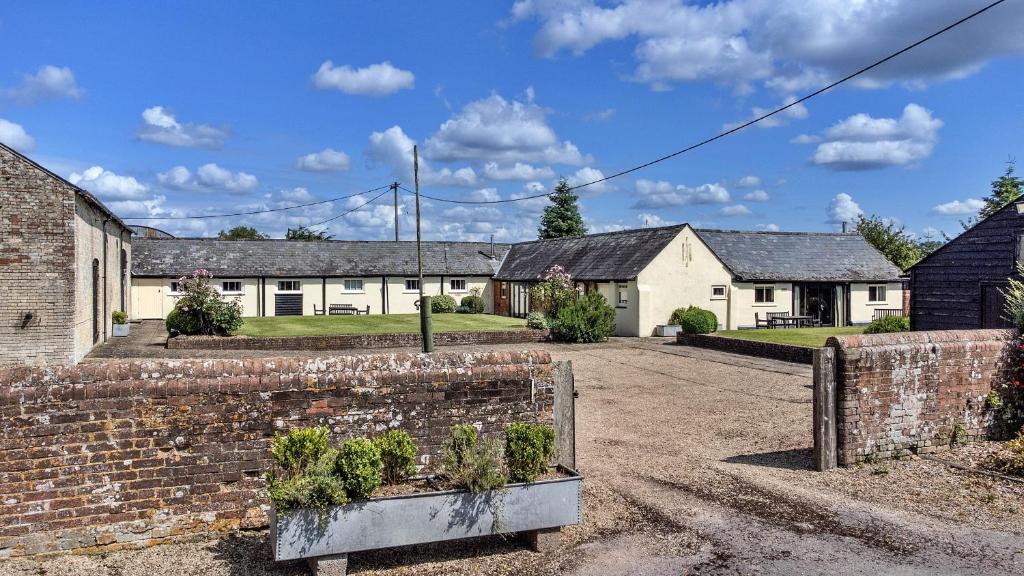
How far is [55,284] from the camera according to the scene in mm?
18719

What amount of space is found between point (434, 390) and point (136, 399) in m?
2.75

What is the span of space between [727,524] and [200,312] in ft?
76.9

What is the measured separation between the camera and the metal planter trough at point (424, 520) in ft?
19.2

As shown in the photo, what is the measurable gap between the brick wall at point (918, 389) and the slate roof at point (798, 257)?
23.2 metres

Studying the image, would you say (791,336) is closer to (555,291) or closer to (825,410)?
(555,291)

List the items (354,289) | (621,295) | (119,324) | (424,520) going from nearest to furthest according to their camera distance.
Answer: (424,520), (119,324), (621,295), (354,289)

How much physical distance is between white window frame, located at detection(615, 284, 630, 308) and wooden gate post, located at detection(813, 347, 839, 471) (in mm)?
22682

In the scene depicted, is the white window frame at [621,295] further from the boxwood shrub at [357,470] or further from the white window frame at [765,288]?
the boxwood shrub at [357,470]

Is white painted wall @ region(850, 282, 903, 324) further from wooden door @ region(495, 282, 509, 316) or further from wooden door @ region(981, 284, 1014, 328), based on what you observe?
wooden door @ region(495, 282, 509, 316)

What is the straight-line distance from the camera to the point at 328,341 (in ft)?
86.2

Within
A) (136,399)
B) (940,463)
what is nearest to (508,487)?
(136,399)

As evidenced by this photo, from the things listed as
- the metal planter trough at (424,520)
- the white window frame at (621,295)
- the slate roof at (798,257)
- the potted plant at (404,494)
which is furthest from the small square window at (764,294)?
the metal planter trough at (424,520)

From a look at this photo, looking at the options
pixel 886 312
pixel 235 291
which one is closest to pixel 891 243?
pixel 886 312

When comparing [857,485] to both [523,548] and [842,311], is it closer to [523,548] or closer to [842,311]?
[523,548]
